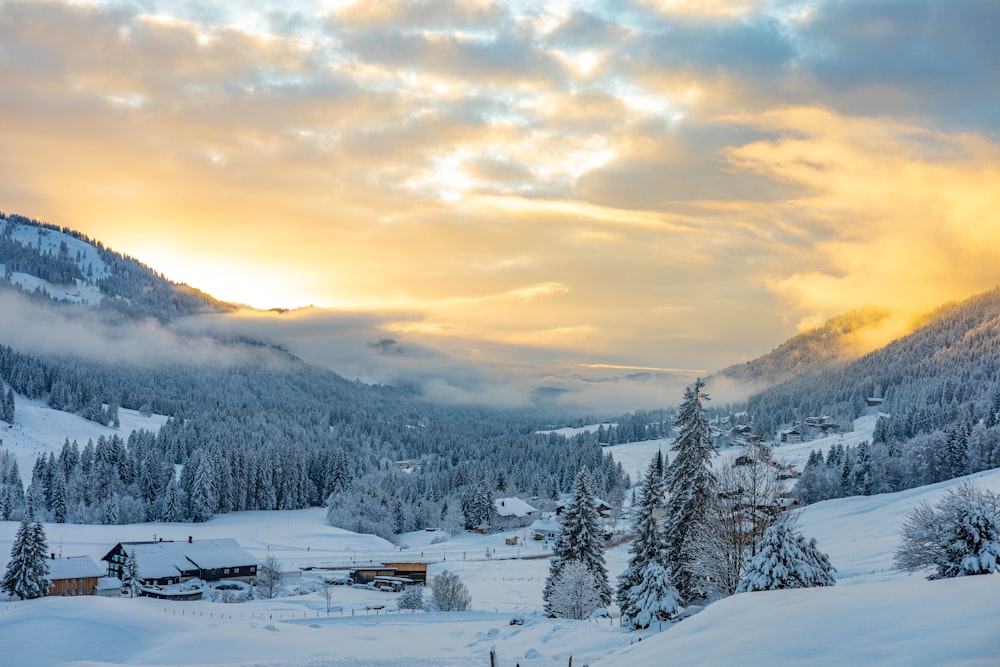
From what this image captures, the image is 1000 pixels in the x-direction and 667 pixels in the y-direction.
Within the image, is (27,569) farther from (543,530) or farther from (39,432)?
(39,432)

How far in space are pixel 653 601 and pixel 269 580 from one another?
51660 millimetres

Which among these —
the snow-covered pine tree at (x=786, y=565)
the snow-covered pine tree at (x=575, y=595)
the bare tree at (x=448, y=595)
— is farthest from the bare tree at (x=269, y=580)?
the snow-covered pine tree at (x=786, y=565)

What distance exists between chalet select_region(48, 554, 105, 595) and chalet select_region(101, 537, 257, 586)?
13.5ft

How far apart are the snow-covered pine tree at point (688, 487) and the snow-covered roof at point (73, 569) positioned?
6060 cm

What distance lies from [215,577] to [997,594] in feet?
259

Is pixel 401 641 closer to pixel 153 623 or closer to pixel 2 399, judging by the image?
pixel 153 623

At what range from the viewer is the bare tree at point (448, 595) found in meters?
54.3

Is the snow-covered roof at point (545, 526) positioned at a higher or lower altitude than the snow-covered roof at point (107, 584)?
lower

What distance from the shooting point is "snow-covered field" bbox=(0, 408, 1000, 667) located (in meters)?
11.9

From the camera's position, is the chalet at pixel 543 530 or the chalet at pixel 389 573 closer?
the chalet at pixel 389 573

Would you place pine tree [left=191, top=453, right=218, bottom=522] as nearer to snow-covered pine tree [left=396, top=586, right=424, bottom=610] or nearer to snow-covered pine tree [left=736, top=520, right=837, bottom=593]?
snow-covered pine tree [left=396, top=586, right=424, bottom=610]

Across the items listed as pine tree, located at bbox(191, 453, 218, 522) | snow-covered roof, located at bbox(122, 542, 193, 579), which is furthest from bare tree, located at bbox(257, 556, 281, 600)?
pine tree, located at bbox(191, 453, 218, 522)

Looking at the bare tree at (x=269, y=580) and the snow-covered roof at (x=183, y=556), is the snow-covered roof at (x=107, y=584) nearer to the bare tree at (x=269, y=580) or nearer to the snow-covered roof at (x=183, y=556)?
the snow-covered roof at (x=183, y=556)

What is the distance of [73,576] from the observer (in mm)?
65125
